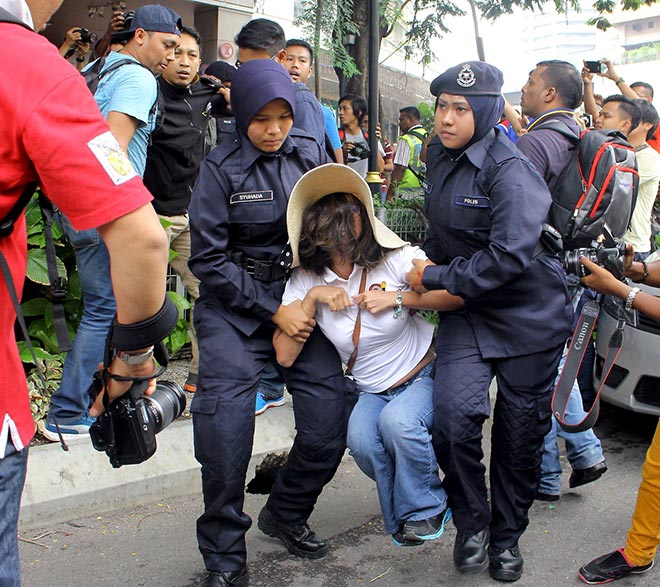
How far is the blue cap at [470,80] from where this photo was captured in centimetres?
315

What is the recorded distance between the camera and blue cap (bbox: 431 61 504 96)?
315 cm

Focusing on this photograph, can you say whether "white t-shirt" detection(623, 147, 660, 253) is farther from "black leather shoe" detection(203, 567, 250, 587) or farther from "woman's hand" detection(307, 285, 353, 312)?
"black leather shoe" detection(203, 567, 250, 587)

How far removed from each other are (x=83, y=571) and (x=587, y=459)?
240cm

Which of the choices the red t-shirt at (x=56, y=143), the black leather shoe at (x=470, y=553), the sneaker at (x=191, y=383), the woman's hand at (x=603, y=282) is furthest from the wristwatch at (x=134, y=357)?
the sneaker at (x=191, y=383)

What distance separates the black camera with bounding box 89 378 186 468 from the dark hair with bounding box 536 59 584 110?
2.77 meters

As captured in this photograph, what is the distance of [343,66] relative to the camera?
7.96 metres

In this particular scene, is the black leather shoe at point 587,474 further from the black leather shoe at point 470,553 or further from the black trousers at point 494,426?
the black leather shoe at point 470,553

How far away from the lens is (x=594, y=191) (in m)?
3.51

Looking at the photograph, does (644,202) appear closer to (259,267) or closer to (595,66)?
(595,66)

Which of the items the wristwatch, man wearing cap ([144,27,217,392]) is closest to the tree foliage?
man wearing cap ([144,27,217,392])

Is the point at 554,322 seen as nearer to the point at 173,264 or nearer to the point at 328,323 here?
the point at 328,323

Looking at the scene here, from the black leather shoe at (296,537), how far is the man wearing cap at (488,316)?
62cm

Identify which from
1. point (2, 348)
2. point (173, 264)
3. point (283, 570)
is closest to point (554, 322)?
point (283, 570)

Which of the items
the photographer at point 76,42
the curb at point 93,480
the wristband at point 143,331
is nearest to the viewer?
the wristband at point 143,331
